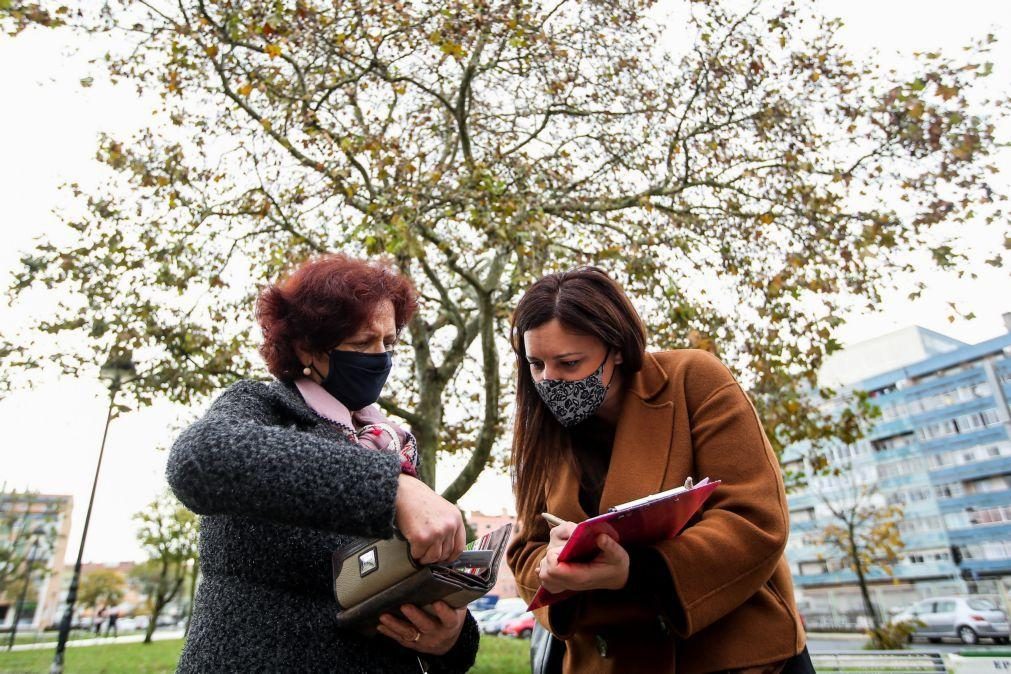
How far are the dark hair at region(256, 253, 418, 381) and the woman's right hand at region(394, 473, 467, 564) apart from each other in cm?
71

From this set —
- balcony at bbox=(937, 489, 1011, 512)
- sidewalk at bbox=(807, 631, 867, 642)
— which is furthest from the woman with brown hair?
balcony at bbox=(937, 489, 1011, 512)

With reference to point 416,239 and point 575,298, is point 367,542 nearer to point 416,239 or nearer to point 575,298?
point 575,298

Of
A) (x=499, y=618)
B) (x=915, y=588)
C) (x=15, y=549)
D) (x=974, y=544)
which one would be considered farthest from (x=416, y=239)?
(x=915, y=588)

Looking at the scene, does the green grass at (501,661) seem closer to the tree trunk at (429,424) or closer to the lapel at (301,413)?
the tree trunk at (429,424)

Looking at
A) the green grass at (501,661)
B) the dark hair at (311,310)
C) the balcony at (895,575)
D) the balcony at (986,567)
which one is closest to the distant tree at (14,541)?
the green grass at (501,661)

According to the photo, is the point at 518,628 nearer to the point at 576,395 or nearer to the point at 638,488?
the point at 576,395

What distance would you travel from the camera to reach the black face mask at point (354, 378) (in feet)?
5.59

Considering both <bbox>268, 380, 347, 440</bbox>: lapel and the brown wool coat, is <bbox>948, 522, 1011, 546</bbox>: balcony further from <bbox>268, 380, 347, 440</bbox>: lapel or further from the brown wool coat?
<bbox>268, 380, 347, 440</bbox>: lapel

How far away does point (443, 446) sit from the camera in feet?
38.9

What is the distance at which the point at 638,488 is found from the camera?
174 centimetres

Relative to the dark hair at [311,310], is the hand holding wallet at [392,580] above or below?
below

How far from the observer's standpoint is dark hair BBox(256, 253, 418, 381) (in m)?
1.73

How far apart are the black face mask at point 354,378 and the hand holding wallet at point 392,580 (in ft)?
1.63

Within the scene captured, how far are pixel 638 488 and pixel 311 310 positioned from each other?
104 centimetres
